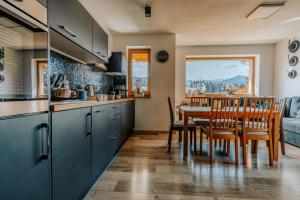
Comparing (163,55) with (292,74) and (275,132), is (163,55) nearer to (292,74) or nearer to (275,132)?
(275,132)

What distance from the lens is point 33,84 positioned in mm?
1071

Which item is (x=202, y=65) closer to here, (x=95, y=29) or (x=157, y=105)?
(x=157, y=105)

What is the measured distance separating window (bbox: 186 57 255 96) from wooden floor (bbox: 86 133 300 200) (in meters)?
2.93

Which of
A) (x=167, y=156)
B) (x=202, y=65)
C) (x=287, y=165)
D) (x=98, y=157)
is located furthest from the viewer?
(x=202, y=65)

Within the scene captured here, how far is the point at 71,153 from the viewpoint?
134cm

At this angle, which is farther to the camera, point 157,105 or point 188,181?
point 157,105

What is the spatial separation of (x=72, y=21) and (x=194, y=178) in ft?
6.95

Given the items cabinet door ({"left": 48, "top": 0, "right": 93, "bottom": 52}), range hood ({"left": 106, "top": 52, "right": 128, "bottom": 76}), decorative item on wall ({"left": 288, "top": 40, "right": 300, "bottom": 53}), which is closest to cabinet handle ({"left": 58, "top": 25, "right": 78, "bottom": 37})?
cabinet door ({"left": 48, "top": 0, "right": 93, "bottom": 52})

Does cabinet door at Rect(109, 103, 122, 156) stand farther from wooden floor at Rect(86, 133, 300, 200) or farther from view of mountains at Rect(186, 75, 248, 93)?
view of mountains at Rect(186, 75, 248, 93)

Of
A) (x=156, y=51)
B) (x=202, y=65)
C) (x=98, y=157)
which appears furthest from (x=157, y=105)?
(x=98, y=157)

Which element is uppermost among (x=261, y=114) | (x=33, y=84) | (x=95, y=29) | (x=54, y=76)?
(x=95, y=29)

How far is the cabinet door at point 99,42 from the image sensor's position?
99.1 inches

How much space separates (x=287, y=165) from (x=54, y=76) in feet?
10.4

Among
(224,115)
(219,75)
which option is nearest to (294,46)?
(219,75)
